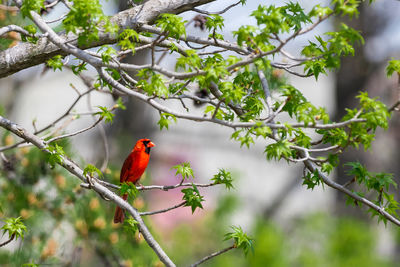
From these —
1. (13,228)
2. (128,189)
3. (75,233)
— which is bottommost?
(13,228)

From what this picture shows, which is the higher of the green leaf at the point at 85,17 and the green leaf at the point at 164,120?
the green leaf at the point at 85,17

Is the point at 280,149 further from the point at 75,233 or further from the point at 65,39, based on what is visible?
the point at 75,233

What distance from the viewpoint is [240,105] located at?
2.76 metres

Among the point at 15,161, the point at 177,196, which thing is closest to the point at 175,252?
the point at 15,161

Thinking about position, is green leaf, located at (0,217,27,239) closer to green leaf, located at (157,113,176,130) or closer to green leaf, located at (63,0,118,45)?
green leaf, located at (157,113,176,130)

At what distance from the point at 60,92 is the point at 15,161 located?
1386cm

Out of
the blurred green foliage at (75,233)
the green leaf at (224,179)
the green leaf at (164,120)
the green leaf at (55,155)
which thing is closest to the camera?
the green leaf at (164,120)

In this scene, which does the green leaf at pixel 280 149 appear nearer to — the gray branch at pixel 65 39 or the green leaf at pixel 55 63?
the gray branch at pixel 65 39

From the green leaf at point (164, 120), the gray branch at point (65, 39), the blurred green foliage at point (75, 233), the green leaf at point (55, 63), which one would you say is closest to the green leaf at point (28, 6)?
the gray branch at point (65, 39)

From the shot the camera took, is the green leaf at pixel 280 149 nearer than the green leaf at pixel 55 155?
Yes

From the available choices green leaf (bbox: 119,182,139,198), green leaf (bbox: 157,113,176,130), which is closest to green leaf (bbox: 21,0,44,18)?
green leaf (bbox: 157,113,176,130)

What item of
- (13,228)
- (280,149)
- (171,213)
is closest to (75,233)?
(13,228)

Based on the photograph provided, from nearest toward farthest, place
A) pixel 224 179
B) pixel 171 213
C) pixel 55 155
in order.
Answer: pixel 55 155
pixel 224 179
pixel 171 213

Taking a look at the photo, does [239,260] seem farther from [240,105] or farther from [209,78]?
[209,78]
